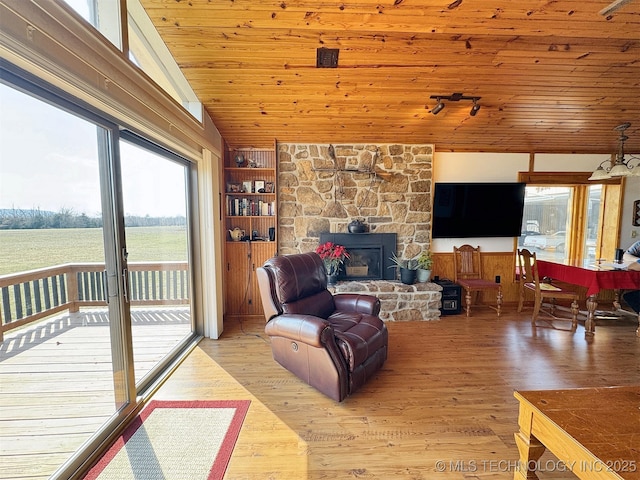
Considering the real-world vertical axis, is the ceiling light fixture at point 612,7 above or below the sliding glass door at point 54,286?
above

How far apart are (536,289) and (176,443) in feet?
13.9

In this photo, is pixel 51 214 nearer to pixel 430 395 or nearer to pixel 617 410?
pixel 430 395

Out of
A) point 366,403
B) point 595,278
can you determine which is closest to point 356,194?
point 366,403

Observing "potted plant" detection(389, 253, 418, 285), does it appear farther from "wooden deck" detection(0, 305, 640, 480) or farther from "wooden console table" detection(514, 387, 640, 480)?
"wooden console table" detection(514, 387, 640, 480)

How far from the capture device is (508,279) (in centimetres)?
447

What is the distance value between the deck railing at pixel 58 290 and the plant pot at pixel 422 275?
11.0 ft

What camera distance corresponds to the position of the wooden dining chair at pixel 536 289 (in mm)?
3535

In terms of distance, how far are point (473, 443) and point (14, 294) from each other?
264 centimetres

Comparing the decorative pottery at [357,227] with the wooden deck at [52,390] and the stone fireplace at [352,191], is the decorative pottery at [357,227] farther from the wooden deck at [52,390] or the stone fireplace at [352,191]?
the wooden deck at [52,390]

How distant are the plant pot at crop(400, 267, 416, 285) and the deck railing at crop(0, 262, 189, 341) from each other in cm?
309

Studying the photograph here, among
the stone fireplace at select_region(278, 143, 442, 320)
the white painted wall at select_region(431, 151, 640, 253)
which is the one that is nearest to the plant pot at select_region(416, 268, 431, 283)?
the stone fireplace at select_region(278, 143, 442, 320)

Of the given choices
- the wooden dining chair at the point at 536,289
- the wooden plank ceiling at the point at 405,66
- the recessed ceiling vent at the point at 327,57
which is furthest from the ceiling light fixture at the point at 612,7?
the wooden dining chair at the point at 536,289

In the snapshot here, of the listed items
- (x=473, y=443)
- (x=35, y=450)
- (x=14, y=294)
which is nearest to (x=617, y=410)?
(x=473, y=443)

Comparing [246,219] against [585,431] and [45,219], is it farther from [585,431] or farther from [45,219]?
[585,431]
